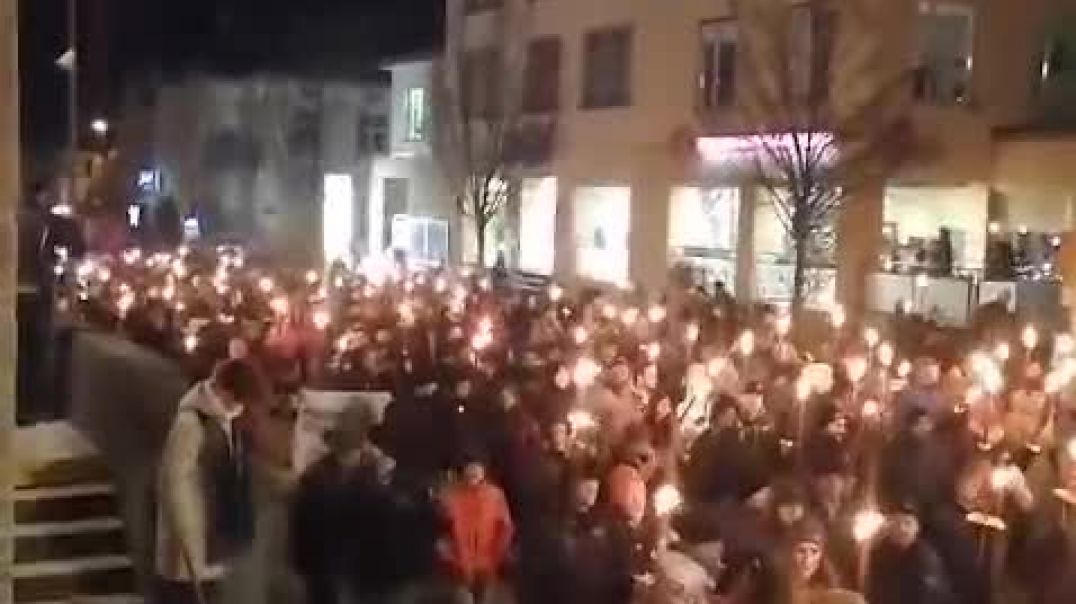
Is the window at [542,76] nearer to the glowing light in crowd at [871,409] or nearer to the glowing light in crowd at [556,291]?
the glowing light in crowd at [556,291]

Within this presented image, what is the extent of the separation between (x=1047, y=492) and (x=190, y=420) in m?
1.11

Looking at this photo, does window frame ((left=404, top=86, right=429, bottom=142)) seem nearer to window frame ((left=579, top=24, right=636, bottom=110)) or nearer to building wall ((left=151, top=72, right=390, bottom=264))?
building wall ((left=151, top=72, right=390, bottom=264))

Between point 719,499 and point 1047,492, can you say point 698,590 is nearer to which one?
point 719,499

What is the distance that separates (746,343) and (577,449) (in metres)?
0.24

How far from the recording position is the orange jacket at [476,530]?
6.72 ft

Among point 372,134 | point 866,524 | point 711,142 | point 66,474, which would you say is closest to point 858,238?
point 711,142

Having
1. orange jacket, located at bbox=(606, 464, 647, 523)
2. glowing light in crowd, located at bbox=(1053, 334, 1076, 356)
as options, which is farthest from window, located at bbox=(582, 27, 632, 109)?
glowing light in crowd, located at bbox=(1053, 334, 1076, 356)

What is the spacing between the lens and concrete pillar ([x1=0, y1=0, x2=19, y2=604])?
153cm

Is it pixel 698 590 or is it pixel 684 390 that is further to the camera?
pixel 684 390

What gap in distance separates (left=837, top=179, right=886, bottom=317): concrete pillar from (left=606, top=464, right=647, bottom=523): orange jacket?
1.04ft

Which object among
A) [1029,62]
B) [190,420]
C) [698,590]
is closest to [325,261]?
[190,420]

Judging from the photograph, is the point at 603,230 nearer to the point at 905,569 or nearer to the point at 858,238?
the point at 858,238

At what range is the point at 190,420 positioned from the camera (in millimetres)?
1947

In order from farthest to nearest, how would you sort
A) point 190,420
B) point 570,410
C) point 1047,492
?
point 1047,492, point 570,410, point 190,420
